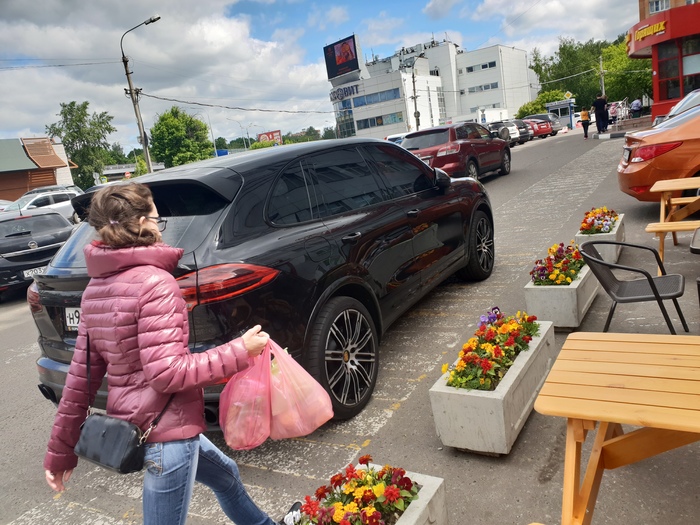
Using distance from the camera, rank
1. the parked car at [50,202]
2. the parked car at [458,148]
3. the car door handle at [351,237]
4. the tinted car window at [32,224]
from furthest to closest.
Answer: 1. the parked car at [50,202]
2. the parked car at [458,148]
3. the tinted car window at [32,224]
4. the car door handle at [351,237]

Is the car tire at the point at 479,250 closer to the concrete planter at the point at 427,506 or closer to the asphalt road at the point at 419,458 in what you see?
the asphalt road at the point at 419,458

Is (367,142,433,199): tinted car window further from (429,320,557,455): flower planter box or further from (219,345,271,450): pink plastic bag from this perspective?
(219,345,271,450): pink plastic bag

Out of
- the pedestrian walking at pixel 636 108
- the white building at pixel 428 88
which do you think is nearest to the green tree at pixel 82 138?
the white building at pixel 428 88

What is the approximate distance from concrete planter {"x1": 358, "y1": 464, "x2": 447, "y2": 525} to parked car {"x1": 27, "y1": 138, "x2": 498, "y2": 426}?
107 centimetres

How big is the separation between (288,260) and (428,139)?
1203 centimetres

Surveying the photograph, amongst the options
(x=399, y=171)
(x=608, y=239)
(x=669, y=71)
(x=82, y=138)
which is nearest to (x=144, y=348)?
(x=399, y=171)

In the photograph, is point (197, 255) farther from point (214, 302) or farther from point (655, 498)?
point (655, 498)

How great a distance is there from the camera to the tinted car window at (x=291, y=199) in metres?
3.35

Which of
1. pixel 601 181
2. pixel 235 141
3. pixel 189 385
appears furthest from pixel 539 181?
pixel 235 141

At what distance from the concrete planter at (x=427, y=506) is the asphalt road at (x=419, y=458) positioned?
0.32 meters

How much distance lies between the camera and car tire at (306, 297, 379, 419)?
10.6 ft

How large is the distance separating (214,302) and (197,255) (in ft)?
0.93

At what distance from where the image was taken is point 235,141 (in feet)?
456

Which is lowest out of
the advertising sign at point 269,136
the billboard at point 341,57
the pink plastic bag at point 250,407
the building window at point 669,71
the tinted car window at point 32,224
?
the pink plastic bag at point 250,407
